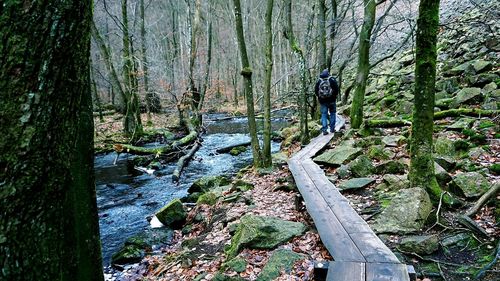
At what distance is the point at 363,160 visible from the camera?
752cm

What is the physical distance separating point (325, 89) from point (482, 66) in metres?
5.71

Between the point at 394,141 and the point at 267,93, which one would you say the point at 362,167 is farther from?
the point at 267,93

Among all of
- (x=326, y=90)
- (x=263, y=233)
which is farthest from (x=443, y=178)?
(x=326, y=90)

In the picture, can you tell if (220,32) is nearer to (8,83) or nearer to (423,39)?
(423,39)

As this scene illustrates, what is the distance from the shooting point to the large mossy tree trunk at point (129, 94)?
57.4ft

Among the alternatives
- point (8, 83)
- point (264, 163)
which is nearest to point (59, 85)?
point (8, 83)

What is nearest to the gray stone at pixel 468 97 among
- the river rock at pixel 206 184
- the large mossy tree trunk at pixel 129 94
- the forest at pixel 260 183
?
the forest at pixel 260 183

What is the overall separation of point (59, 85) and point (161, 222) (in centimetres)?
677

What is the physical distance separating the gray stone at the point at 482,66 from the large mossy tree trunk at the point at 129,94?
15.2 meters

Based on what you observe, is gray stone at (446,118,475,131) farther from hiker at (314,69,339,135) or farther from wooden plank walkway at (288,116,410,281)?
wooden plank walkway at (288,116,410,281)

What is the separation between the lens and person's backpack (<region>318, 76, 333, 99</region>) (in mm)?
11250

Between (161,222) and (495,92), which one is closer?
(161,222)

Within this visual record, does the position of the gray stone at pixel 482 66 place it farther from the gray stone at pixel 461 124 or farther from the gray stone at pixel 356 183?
the gray stone at pixel 356 183

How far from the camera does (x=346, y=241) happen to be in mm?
4125
